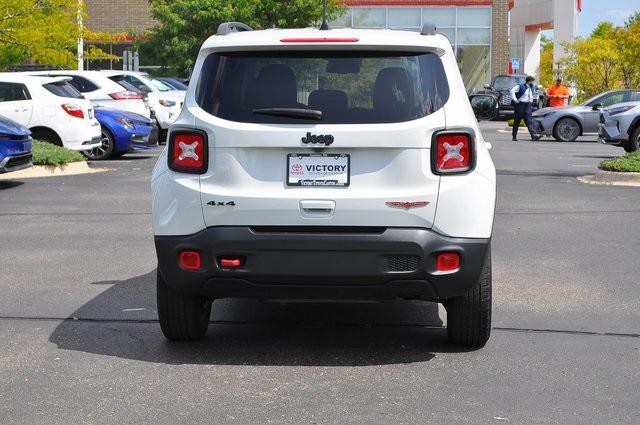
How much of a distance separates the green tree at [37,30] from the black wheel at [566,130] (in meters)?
13.0

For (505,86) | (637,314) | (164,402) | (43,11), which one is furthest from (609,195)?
(505,86)

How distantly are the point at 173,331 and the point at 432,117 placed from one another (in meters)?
1.95

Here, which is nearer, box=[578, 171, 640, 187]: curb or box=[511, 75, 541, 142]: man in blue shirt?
box=[578, 171, 640, 187]: curb

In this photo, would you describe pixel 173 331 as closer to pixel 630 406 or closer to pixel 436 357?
pixel 436 357

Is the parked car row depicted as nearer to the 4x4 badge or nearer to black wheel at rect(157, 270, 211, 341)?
black wheel at rect(157, 270, 211, 341)

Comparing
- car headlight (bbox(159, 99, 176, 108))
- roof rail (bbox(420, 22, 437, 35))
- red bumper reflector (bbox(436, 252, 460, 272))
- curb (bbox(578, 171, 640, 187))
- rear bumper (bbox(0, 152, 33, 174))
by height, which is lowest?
curb (bbox(578, 171, 640, 187))

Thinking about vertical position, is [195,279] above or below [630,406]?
above

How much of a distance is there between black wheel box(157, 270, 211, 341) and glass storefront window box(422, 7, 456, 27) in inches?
2101

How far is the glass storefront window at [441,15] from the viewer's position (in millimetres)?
59438

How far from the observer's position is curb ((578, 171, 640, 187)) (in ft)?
60.8

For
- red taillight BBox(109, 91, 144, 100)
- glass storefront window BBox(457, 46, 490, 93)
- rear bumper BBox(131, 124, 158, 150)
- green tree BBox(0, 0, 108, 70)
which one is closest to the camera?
rear bumper BBox(131, 124, 158, 150)

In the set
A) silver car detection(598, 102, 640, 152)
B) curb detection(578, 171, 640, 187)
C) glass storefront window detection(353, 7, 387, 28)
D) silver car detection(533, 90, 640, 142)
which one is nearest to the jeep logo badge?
curb detection(578, 171, 640, 187)

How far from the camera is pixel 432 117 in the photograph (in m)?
6.50

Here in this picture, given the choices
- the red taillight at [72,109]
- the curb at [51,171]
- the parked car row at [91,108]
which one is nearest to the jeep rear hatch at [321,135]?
the curb at [51,171]
